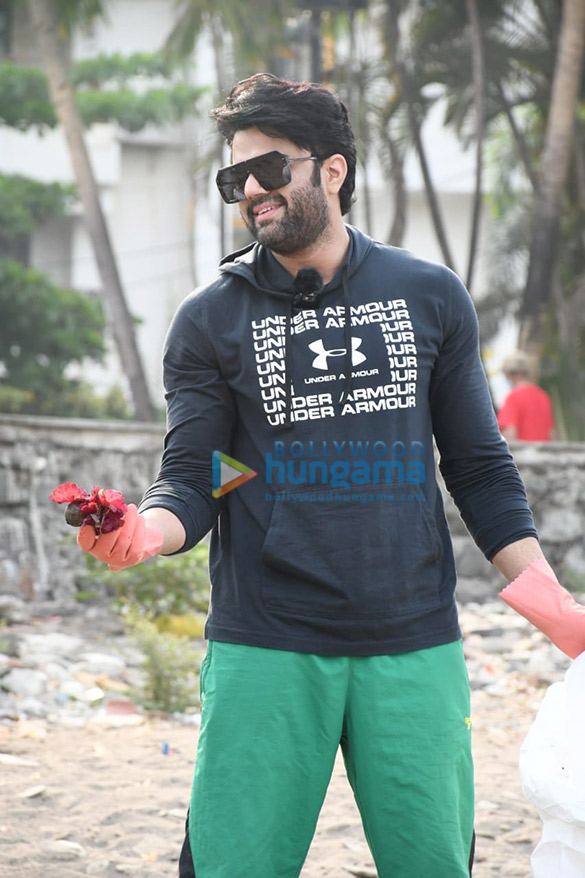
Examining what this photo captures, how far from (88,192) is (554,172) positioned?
204 inches

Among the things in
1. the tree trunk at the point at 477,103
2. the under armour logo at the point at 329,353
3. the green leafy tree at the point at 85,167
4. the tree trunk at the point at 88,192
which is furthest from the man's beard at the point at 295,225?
the green leafy tree at the point at 85,167

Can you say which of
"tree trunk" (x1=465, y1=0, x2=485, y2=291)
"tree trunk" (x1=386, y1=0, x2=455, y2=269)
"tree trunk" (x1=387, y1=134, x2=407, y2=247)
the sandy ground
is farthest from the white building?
the sandy ground

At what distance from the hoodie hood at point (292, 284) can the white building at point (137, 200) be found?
1866 cm

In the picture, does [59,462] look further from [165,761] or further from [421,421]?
[421,421]

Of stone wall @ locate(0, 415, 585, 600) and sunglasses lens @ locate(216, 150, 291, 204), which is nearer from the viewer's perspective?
sunglasses lens @ locate(216, 150, 291, 204)

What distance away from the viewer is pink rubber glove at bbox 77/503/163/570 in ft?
7.74

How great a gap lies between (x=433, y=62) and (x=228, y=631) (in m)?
13.9

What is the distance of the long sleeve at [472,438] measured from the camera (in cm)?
274

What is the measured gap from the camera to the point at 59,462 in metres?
8.56

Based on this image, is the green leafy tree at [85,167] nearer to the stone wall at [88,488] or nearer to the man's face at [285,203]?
the stone wall at [88,488]

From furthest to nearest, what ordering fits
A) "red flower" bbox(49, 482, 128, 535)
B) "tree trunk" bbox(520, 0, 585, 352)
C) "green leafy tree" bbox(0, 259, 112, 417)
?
"green leafy tree" bbox(0, 259, 112, 417) → "tree trunk" bbox(520, 0, 585, 352) → "red flower" bbox(49, 482, 128, 535)

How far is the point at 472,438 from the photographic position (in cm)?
278

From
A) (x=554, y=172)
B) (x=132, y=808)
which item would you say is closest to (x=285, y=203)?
(x=132, y=808)

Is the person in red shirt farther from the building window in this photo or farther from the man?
the building window
